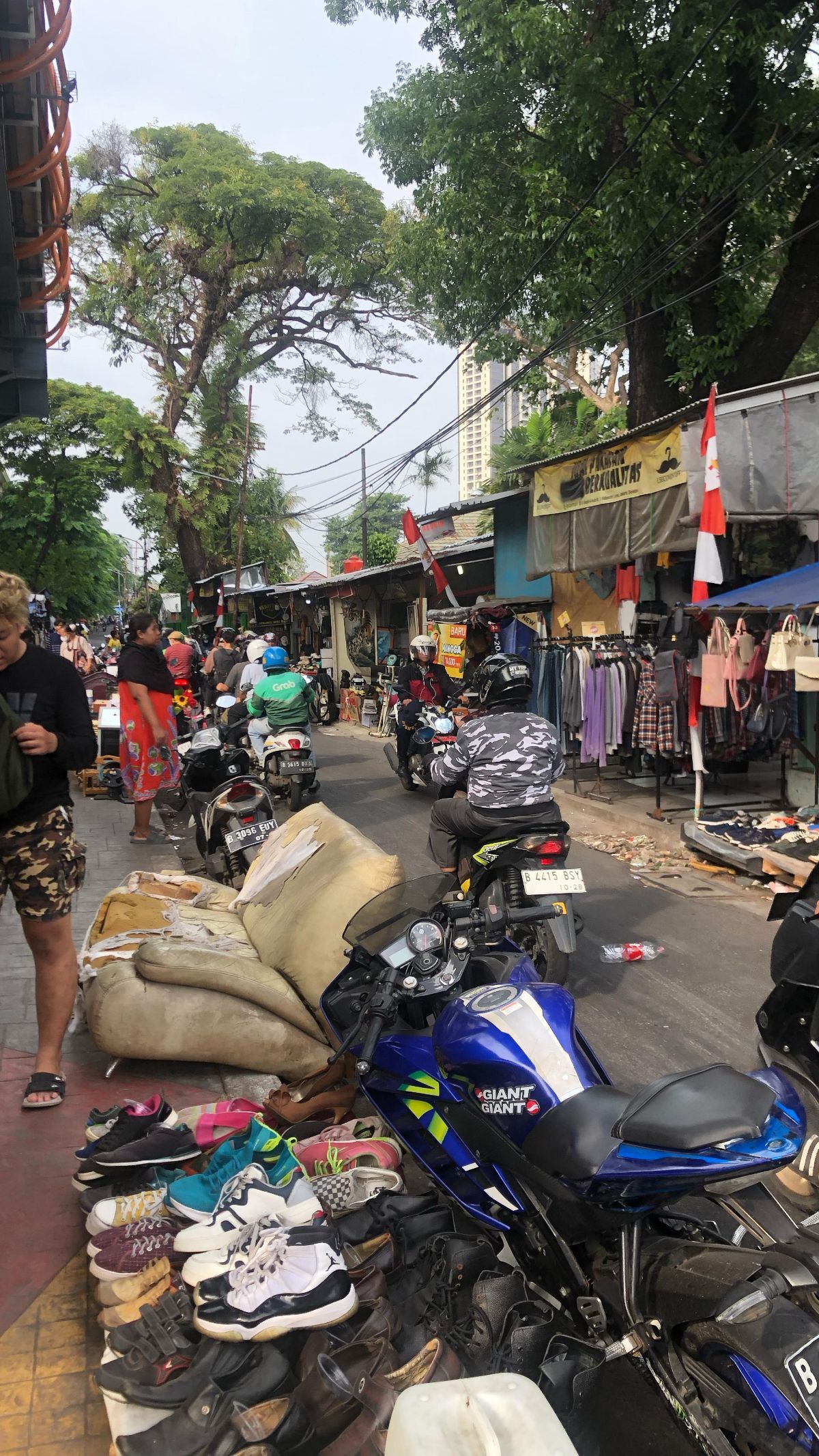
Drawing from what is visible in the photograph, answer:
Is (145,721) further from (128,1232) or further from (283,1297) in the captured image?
(283,1297)

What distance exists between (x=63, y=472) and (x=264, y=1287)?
33.7m

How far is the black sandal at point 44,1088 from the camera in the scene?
3842mm

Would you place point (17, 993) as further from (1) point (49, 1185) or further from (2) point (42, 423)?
(2) point (42, 423)

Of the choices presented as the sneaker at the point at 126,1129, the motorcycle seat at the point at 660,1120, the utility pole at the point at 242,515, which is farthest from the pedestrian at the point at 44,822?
the utility pole at the point at 242,515

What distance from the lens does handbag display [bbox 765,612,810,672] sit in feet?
25.9

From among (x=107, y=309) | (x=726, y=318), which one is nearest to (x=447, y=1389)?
(x=726, y=318)

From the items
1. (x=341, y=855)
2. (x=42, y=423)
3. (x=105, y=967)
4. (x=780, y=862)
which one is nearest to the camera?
(x=105, y=967)

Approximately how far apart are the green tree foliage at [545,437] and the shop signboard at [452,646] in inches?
365

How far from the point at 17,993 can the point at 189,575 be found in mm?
33462

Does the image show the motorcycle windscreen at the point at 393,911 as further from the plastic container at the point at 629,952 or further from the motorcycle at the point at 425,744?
the motorcycle at the point at 425,744

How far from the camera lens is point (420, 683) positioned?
12.3m

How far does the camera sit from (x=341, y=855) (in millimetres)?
4852

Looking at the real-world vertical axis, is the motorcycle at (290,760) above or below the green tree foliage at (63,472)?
below

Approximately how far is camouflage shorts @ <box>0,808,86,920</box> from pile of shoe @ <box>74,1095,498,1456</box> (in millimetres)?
893
